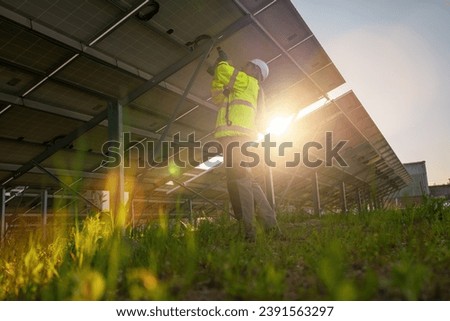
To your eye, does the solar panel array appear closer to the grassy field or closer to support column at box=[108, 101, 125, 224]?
support column at box=[108, 101, 125, 224]

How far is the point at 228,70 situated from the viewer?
3.87 meters

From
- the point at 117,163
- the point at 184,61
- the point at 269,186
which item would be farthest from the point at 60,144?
the point at 269,186

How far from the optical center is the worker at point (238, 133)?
12.2 feet

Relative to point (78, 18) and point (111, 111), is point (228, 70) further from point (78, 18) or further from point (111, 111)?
point (111, 111)

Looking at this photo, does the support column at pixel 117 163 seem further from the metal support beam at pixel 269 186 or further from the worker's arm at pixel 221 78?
the metal support beam at pixel 269 186

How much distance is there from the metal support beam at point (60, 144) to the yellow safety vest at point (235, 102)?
8.10 ft

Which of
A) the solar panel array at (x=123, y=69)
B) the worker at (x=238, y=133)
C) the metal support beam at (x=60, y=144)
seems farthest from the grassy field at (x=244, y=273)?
the metal support beam at (x=60, y=144)

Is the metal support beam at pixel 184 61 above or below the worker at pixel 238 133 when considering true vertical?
above

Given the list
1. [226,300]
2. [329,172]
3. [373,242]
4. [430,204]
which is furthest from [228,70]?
[329,172]

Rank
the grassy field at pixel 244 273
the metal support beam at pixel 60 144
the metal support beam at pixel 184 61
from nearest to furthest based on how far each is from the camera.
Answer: the grassy field at pixel 244 273, the metal support beam at pixel 184 61, the metal support beam at pixel 60 144

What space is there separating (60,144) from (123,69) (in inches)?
78.3

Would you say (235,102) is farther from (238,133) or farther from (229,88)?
(238,133)

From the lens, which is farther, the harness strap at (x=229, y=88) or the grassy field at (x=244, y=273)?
the harness strap at (x=229, y=88)
